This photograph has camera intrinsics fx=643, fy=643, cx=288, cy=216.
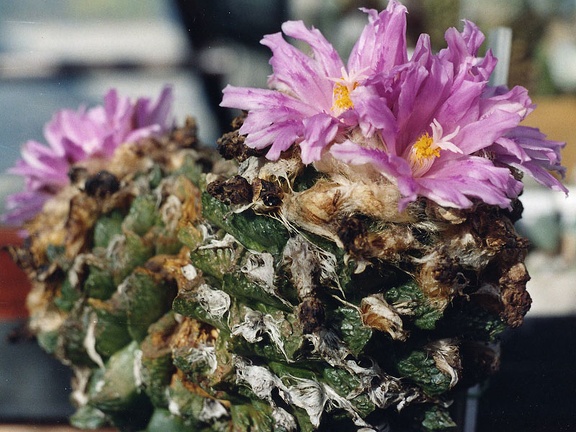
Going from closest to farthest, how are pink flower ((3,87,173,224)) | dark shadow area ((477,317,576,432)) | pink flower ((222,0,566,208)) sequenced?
pink flower ((222,0,566,208))
dark shadow area ((477,317,576,432))
pink flower ((3,87,173,224))

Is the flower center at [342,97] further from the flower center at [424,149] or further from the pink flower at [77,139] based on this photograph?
the pink flower at [77,139]

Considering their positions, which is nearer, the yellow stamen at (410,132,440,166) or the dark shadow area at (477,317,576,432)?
the yellow stamen at (410,132,440,166)

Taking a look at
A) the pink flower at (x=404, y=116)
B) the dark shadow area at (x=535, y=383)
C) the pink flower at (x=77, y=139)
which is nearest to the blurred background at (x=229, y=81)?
the dark shadow area at (x=535, y=383)

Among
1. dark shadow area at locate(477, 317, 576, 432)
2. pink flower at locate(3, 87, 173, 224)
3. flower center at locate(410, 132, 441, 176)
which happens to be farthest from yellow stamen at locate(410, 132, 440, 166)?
pink flower at locate(3, 87, 173, 224)

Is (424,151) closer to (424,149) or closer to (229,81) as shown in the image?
(424,149)

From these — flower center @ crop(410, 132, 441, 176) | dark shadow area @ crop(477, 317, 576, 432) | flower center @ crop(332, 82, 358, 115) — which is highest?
flower center @ crop(332, 82, 358, 115)

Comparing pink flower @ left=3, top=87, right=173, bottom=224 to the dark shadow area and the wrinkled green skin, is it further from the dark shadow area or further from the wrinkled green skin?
the dark shadow area

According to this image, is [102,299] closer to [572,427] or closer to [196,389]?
[196,389]
